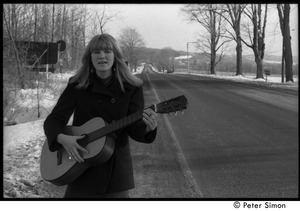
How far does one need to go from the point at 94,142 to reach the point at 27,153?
2.50 metres

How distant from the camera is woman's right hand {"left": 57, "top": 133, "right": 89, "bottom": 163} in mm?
1888

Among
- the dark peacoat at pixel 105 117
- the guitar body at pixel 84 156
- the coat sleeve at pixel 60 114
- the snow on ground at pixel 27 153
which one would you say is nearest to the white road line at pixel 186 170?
the snow on ground at pixel 27 153

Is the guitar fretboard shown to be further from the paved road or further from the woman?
the paved road

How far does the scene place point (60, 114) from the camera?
194cm

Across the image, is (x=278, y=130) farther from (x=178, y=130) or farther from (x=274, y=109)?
(x=274, y=109)

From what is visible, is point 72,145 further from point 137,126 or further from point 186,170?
point 186,170

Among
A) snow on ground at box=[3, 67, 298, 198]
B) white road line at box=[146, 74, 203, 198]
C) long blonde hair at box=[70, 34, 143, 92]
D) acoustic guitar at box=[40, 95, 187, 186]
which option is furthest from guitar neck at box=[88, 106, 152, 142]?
white road line at box=[146, 74, 203, 198]

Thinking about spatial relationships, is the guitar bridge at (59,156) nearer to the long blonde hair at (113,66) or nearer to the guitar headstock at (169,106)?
the long blonde hair at (113,66)

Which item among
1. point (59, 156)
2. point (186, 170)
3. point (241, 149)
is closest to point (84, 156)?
point (59, 156)

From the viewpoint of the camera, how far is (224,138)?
582 cm

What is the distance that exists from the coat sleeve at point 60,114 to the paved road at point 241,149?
72.8 inches
